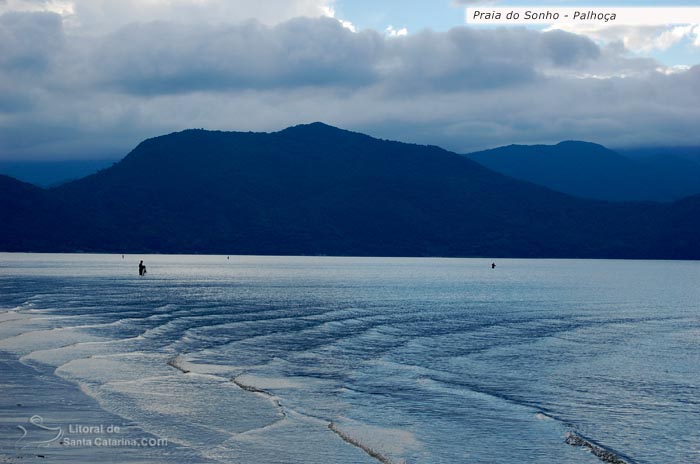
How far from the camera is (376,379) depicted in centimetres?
3162

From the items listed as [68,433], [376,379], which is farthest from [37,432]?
[376,379]

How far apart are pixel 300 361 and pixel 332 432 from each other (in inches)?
553

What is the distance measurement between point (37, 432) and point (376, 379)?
1445cm

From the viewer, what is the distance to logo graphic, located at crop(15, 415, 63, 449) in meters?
19.5

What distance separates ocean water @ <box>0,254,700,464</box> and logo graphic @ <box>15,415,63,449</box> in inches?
21.4

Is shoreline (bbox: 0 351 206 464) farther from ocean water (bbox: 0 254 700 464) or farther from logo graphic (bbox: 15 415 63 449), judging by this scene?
ocean water (bbox: 0 254 700 464)

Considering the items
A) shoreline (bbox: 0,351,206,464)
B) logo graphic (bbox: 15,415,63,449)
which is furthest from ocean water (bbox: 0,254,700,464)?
logo graphic (bbox: 15,415,63,449)

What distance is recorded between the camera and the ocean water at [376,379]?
2120 cm

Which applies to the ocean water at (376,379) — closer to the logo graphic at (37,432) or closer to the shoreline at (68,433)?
the shoreline at (68,433)

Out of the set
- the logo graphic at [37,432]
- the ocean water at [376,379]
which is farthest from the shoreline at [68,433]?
the ocean water at [376,379]

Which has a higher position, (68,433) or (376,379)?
(68,433)

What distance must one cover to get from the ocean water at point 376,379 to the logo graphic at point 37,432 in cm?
54

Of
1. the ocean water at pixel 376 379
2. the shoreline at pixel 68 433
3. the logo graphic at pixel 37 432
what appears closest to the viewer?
the shoreline at pixel 68 433

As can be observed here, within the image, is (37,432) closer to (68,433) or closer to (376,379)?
(68,433)
